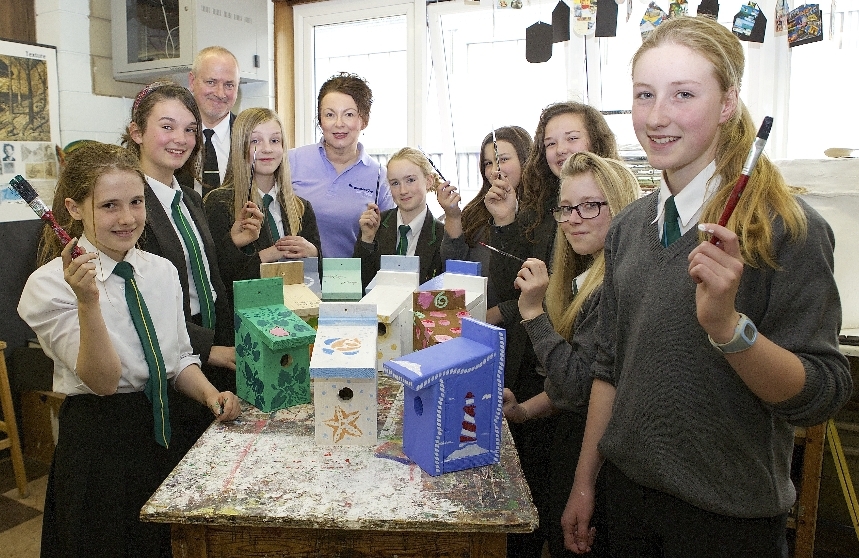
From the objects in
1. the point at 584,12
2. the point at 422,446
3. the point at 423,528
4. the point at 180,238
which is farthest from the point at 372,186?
the point at 423,528

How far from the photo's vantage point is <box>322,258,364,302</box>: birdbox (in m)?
1.86

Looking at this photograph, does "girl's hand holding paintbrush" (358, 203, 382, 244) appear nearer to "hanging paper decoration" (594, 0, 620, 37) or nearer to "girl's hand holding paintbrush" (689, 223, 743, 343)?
"hanging paper decoration" (594, 0, 620, 37)

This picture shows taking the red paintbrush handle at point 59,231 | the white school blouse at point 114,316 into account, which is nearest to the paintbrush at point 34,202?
the red paintbrush handle at point 59,231

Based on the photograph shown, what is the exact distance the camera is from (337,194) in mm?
2723

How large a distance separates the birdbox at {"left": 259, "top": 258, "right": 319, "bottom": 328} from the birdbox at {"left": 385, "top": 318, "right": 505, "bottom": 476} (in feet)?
1.61

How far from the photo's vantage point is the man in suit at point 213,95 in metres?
→ 2.66

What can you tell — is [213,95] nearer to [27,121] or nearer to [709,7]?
[27,121]

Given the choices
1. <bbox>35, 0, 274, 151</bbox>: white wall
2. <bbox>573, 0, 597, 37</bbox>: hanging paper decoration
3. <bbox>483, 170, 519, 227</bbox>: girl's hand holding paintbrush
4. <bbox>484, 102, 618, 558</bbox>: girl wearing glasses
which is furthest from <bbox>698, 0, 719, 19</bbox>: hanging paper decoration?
<bbox>35, 0, 274, 151</bbox>: white wall

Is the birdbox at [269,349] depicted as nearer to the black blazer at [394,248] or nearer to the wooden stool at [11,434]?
the black blazer at [394,248]

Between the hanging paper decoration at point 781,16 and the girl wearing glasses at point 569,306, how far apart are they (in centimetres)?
169

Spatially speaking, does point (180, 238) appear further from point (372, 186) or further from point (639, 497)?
point (639, 497)

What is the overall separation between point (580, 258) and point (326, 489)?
93 centimetres

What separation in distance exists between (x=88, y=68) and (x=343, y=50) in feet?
4.81

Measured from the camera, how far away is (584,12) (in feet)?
9.80
